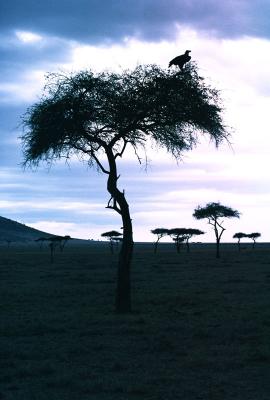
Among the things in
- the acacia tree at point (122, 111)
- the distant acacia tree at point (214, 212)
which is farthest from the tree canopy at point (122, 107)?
→ the distant acacia tree at point (214, 212)

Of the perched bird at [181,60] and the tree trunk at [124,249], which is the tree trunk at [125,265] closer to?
the tree trunk at [124,249]

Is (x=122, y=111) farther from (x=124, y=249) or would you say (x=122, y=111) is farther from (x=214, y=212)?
(x=214, y=212)

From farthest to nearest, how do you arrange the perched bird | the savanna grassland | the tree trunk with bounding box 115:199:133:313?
the perched bird, the tree trunk with bounding box 115:199:133:313, the savanna grassland

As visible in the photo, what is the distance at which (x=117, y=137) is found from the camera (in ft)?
74.1

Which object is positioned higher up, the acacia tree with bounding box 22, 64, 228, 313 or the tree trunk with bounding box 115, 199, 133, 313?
the acacia tree with bounding box 22, 64, 228, 313

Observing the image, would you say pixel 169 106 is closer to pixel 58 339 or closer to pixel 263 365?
pixel 58 339

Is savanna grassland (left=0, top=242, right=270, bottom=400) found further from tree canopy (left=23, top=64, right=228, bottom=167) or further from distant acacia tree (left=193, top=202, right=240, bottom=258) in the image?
distant acacia tree (left=193, top=202, right=240, bottom=258)

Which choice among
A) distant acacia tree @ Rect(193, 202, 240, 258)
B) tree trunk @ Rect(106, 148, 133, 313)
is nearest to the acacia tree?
tree trunk @ Rect(106, 148, 133, 313)

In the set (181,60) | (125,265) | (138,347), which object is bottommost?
(138,347)

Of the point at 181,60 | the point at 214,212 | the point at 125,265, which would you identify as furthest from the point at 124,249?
the point at 214,212

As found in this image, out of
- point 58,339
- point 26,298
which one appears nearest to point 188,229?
point 26,298

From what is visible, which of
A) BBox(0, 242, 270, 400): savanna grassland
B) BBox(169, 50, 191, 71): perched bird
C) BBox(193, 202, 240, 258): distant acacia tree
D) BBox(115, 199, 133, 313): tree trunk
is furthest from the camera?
BBox(193, 202, 240, 258): distant acacia tree

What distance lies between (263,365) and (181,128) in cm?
1239

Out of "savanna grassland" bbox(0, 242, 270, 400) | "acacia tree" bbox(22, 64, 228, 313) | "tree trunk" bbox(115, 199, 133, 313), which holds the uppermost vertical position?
"acacia tree" bbox(22, 64, 228, 313)
